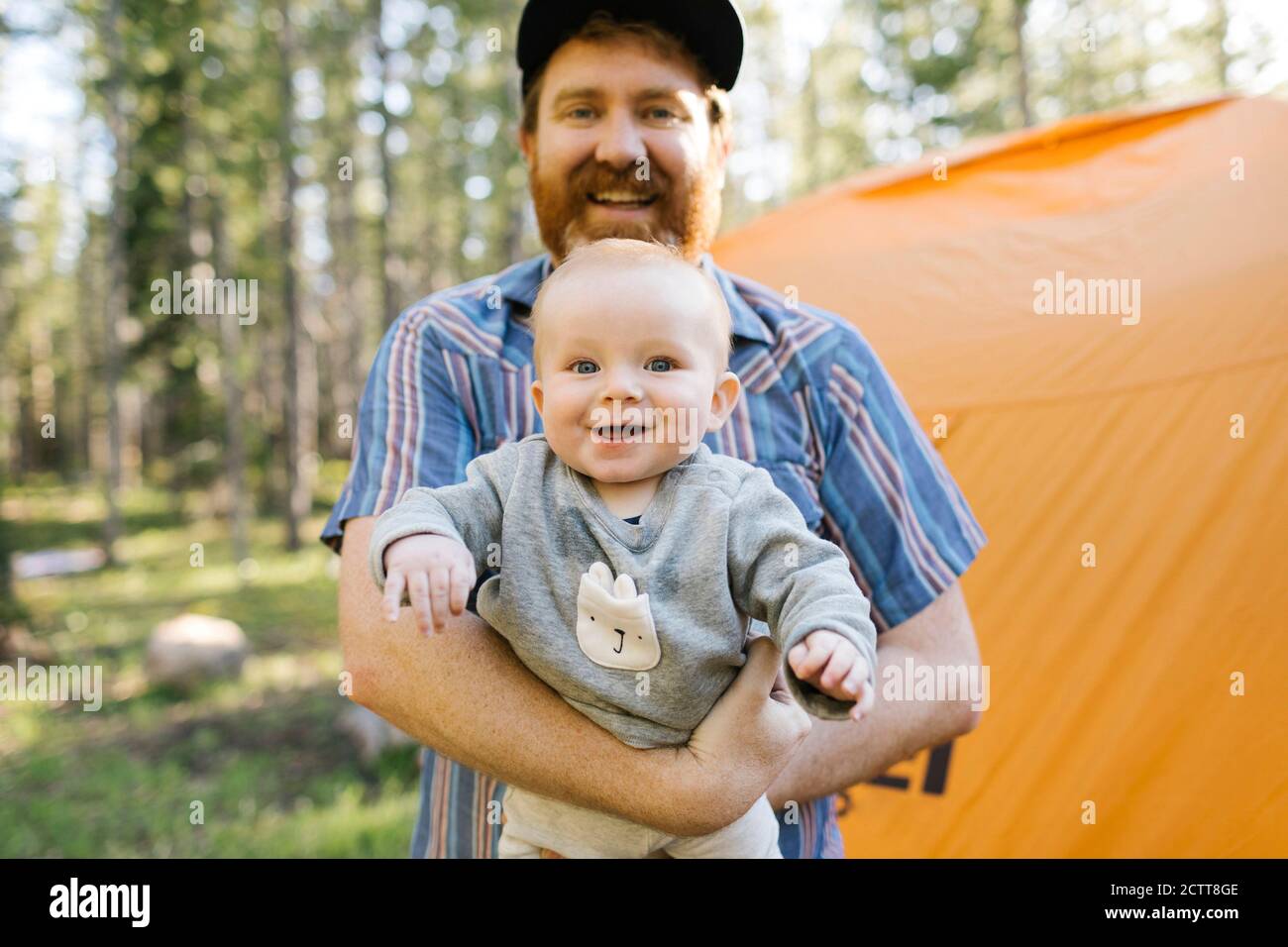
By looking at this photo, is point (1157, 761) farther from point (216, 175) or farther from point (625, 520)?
point (216, 175)

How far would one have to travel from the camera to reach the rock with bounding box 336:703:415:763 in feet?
18.9

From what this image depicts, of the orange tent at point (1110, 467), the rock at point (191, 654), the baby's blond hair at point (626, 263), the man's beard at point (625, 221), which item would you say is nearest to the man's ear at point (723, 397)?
the baby's blond hair at point (626, 263)

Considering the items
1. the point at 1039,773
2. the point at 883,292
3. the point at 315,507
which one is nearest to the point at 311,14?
the point at 315,507

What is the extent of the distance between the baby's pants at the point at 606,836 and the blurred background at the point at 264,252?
2.54 metres

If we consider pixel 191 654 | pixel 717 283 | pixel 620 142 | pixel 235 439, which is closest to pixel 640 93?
pixel 620 142

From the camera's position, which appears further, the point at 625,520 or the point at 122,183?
the point at 122,183

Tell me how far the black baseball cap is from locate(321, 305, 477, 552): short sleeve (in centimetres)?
59

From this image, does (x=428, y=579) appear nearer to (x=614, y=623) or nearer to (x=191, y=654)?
(x=614, y=623)

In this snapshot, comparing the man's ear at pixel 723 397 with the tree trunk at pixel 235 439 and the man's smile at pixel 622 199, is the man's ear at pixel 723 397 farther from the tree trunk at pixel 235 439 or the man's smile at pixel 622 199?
the tree trunk at pixel 235 439

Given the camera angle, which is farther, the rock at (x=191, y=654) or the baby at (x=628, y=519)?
the rock at (x=191, y=654)

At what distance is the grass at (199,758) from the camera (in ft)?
15.6
